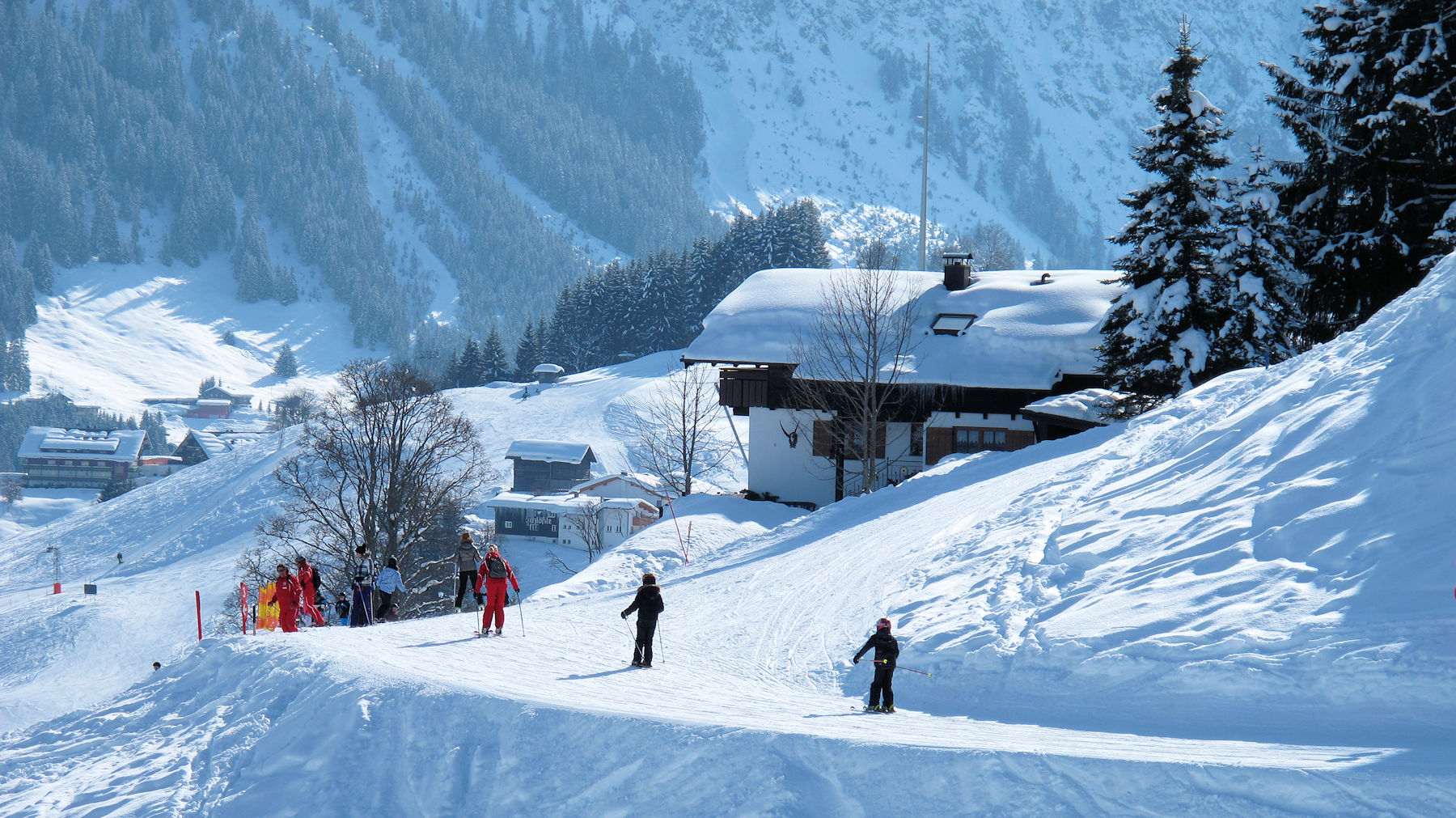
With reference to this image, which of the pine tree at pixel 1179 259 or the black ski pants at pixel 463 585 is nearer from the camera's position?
the black ski pants at pixel 463 585

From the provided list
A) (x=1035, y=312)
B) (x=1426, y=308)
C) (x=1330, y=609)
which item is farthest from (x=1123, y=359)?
(x=1330, y=609)

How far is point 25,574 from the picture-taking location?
64.3 meters

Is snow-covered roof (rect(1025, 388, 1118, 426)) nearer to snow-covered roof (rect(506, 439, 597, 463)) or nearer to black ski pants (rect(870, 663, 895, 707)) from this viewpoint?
black ski pants (rect(870, 663, 895, 707))

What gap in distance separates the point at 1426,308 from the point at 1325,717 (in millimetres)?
7491

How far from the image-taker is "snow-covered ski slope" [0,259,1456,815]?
990 centimetres

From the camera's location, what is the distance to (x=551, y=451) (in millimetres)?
72375

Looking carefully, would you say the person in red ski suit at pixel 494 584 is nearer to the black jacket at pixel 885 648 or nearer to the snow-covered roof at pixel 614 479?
the black jacket at pixel 885 648

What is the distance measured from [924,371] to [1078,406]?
18.3 ft

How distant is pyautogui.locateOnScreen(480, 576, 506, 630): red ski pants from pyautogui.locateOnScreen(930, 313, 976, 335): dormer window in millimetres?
20724

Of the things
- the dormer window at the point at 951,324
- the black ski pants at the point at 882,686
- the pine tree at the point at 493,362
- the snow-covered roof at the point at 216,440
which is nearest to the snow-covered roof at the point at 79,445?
the snow-covered roof at the point at 216,440

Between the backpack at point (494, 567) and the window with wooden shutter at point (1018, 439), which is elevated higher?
the window with wooden shutter at point (1018, 439)

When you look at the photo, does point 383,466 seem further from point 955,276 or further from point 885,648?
point 885,648

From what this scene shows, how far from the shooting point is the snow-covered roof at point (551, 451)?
71.8 m

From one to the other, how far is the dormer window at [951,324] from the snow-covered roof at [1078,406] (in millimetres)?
→ 5974
